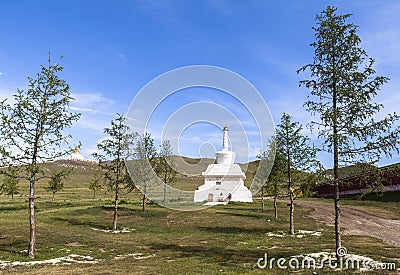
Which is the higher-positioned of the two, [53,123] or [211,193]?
[53,123]

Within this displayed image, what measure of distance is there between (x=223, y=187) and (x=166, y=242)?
1459 inches

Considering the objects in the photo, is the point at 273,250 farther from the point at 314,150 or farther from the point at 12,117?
the point at 12,117

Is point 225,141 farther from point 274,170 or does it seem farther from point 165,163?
point 274,170

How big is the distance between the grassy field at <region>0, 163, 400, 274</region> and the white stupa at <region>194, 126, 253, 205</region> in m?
18.1

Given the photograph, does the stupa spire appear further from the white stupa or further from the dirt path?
the dirt path

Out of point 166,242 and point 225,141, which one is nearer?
point 166,242

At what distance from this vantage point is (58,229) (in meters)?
29.6

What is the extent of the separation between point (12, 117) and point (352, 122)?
1829 cm

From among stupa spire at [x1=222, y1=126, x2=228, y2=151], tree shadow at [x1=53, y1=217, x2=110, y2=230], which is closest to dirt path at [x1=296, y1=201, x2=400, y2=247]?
tree shadow at [x1=53, y1=217, x2=110, y2=230]

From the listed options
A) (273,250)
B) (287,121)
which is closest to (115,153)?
(287,121)

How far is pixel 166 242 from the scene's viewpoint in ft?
83.8

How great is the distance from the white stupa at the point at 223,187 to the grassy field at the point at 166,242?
59.2 feet

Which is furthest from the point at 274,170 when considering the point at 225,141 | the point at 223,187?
the point at 225,141

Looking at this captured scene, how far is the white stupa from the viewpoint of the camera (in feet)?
199
